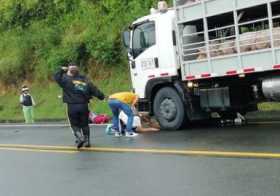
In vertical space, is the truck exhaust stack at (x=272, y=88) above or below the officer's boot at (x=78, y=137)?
above

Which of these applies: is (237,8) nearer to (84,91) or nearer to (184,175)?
(84,91)

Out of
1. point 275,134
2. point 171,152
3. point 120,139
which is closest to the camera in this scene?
point 171,152

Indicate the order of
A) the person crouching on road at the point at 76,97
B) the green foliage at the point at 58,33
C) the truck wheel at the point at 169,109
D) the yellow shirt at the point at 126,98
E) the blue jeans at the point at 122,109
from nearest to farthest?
1. the person crouching on road at the point at 76,97
2. the blue jeans at the point at 122,109
3. the yellow shirt at the point at 126,98
4. the truck wheel at the point at 169,109
5. the green foliage at the point at 58,33

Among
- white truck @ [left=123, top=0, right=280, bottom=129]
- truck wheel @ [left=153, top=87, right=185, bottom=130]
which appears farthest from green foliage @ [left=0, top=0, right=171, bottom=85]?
truck wheel @ [left=153, top=87, right=185, bottom=130]

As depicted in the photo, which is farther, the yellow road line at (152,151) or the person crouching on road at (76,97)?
the person crouching on road at (76,97)

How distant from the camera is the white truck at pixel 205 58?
11.7 meters

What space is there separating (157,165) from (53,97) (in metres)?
18.8

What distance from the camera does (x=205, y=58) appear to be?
12.7 m

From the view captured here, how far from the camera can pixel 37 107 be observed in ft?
88.6

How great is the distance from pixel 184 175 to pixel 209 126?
6140 mm

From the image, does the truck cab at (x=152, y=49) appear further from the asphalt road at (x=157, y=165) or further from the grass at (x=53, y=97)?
the grass at (x=53, y=97)

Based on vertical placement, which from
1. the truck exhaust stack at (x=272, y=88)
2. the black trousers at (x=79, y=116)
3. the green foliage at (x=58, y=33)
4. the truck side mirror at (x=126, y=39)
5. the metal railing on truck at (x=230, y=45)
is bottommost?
the black trousers at (x=79, y=116)

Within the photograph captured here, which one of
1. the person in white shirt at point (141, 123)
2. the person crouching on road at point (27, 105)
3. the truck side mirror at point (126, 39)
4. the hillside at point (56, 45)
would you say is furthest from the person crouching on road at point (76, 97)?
the person crouching on road at point (27, 105)

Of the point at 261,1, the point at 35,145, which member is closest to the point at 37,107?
the point at 35,145
